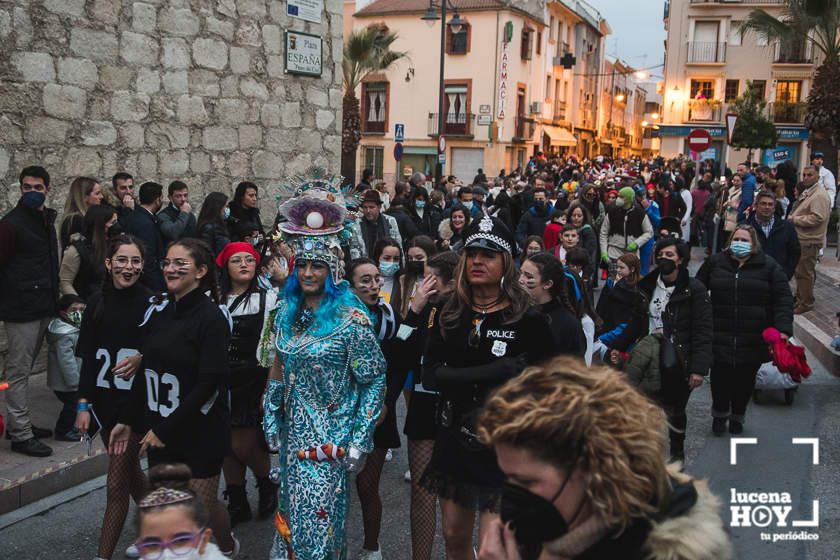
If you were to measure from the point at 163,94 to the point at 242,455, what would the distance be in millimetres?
5510

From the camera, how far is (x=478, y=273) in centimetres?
389

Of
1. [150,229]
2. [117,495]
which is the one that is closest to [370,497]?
[117,495]

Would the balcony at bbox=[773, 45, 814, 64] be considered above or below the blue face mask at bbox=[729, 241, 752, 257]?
above

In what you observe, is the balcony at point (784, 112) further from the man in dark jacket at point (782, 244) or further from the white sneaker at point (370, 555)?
the white sneaker at point (370, 555)

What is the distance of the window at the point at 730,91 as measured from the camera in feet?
149

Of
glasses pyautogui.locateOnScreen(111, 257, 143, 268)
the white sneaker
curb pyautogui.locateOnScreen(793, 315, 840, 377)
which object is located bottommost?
the white sneaker

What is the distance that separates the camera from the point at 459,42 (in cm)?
4072

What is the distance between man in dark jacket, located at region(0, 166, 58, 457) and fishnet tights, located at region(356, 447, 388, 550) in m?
2.75

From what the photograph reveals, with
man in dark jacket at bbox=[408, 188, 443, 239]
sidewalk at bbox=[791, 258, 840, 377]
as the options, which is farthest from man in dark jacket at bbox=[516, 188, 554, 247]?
sidewalk at bbox=[791, 258, 840, 377]

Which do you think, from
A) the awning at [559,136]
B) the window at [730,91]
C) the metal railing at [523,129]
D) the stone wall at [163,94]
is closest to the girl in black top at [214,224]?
the stone wall at [163,94]

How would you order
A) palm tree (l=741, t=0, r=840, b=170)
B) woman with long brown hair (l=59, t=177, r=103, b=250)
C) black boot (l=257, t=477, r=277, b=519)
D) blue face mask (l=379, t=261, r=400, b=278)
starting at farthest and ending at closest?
Answer: 1. palm tree (l=741, t=0, r=840, b=170)
2. woman with long brown hair (l=59, t=177, r=103, b=250)
3. blue face mask (l=379, t=261, r=400, b=278)
4. black boot (l=257, t=477, r=277, b=519)

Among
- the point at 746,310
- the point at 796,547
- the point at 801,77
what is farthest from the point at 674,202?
the point at 801,77

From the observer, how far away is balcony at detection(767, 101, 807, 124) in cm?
4391

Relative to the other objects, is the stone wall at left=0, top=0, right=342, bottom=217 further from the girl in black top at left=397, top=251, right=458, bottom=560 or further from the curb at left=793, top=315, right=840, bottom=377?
the curb at left=793, top=315, right=840, bottom=377
